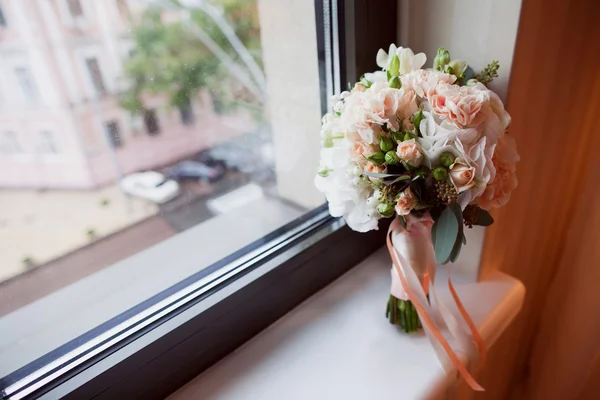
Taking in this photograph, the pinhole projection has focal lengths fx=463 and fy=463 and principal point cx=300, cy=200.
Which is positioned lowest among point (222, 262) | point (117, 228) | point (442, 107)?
point (222, 262)

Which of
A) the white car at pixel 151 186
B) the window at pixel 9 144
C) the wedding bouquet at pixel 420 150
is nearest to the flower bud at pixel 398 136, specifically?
the wedding bouquet at pixel 420 150

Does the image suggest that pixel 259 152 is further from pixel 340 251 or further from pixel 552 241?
pixel 552 241

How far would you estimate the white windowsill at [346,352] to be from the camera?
2.40 feet

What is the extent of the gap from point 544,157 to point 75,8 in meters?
0.85

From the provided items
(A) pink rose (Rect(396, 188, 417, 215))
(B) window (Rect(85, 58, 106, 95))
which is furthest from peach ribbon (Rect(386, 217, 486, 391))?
(B) window (Rect(85, 58, 106, 95))

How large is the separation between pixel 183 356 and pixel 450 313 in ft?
1.49

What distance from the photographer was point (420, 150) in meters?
0.59

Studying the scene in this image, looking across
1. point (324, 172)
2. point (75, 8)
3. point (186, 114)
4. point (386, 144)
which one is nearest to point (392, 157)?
point (386, 144)

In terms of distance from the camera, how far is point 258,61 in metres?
0.79

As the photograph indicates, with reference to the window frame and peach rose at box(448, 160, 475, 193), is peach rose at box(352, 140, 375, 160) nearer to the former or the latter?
peach rose at box(448, 160, 475, 193)

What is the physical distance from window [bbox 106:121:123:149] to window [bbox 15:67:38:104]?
0.09 metres

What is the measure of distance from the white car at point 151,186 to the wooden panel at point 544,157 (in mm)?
550

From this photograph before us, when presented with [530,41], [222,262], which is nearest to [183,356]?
[222,262]

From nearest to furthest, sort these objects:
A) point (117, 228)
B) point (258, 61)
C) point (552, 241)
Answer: point (117, 228), point (258, 61), point (552, 241)
